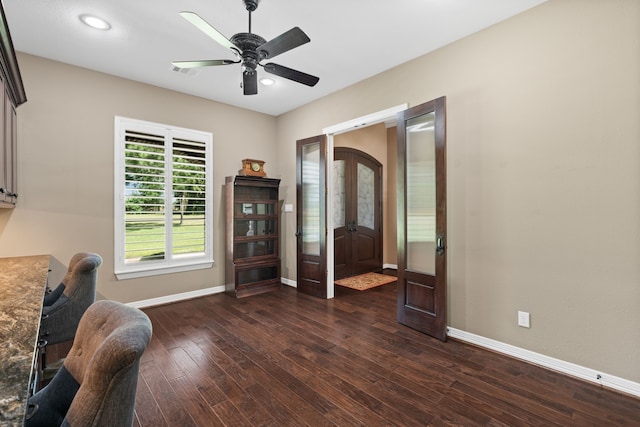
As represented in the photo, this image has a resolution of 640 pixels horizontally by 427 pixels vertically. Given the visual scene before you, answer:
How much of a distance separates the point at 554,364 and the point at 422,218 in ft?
5.46

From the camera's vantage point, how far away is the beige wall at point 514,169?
223 centimetres

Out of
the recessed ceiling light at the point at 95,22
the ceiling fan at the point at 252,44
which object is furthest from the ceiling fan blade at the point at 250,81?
the recessed ceiling light at the point at 95,22

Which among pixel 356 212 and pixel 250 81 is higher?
pixel 250 81

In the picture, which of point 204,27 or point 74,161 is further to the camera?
point 74,161

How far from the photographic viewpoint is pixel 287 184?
17.4 feet

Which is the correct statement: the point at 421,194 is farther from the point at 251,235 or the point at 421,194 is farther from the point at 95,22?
the point at 95,22

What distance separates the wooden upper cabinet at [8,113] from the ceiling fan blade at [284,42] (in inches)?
66.0

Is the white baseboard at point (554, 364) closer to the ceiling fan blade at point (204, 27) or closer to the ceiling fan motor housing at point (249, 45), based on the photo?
the ceiling fan motor housing at point (249, 45)

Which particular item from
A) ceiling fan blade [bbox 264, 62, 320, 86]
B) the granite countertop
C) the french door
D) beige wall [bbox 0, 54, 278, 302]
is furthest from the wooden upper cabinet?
the french door

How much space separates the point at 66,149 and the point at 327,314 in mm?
3700

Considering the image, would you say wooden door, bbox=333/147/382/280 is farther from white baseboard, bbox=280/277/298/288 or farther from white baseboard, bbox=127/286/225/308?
white baseboard, bbox=127/286/225/308

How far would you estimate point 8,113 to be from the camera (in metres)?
2.72

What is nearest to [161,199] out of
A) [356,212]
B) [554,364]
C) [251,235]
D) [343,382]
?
[251,235]

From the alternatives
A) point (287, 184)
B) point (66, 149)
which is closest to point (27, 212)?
point (66, 149)
